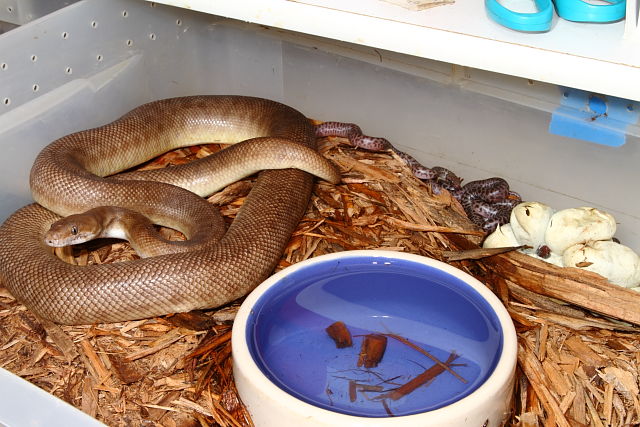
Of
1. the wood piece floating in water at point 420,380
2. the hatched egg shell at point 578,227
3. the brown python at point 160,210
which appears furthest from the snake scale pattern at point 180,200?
the wood piece floating in water at point 420,380

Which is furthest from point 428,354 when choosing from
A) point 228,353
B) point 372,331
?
point 228,353

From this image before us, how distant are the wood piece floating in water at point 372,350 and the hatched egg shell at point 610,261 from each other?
3.16ft

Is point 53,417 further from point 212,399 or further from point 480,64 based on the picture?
point 480,64

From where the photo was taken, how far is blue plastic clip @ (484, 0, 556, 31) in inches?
102

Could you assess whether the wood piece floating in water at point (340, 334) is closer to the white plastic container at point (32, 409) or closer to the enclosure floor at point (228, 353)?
the enclosure floor at point (228, 353)

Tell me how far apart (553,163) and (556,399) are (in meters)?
1.26

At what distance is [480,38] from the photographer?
8.65ft

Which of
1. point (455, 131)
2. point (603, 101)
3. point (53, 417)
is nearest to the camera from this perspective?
point (53, 417)

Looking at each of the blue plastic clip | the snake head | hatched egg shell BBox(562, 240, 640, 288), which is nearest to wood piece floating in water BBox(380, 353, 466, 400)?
hatched egg shell BBox(562, 240, 640, 288)

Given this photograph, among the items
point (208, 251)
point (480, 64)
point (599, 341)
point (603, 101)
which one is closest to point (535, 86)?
point (603, 101)

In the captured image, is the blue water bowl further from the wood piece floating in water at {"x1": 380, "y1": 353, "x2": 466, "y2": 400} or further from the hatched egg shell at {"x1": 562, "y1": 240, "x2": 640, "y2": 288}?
the hatched egg shell at {"x1": 562, "y1": 240, "x2": 640, "y2": 288}

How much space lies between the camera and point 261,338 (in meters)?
2.81

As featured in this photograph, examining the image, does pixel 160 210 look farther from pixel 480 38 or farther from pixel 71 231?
pixel 480 38

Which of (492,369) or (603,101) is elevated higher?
(603,101)
